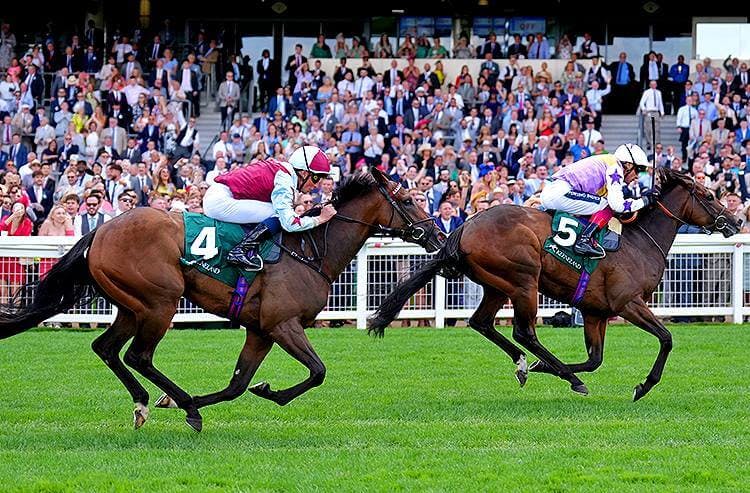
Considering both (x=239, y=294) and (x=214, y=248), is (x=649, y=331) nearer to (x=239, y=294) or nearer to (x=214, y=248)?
(x=239, y=294)

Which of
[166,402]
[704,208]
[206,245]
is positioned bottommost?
[166,402]

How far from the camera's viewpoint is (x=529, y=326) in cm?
986

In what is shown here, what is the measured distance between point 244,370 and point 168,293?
68cm

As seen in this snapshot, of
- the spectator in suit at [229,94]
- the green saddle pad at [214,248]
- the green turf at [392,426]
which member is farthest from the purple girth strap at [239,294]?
the spectator in suit at [229,94]

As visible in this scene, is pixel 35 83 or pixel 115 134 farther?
pixel 35 83

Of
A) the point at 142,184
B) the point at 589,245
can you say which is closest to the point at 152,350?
the point at 589,245

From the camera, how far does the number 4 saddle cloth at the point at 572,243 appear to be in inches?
385

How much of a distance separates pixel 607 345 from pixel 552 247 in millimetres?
3438

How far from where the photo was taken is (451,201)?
15328 mm

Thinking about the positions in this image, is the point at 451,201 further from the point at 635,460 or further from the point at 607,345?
the point at 635,460

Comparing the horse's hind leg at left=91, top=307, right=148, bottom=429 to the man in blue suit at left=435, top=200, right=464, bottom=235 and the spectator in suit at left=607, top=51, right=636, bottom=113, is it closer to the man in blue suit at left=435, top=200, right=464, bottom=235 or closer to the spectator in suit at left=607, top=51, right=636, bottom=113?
the man in blue suit at left=435, top=200, right=464, bottom=235

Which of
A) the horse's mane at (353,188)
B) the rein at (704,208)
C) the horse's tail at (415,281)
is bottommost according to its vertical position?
the horse's tail at (415,281)

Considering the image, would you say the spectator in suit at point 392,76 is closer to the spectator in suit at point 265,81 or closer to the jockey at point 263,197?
the spectator in suit at point 265,81

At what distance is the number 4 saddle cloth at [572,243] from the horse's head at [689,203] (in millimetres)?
708
